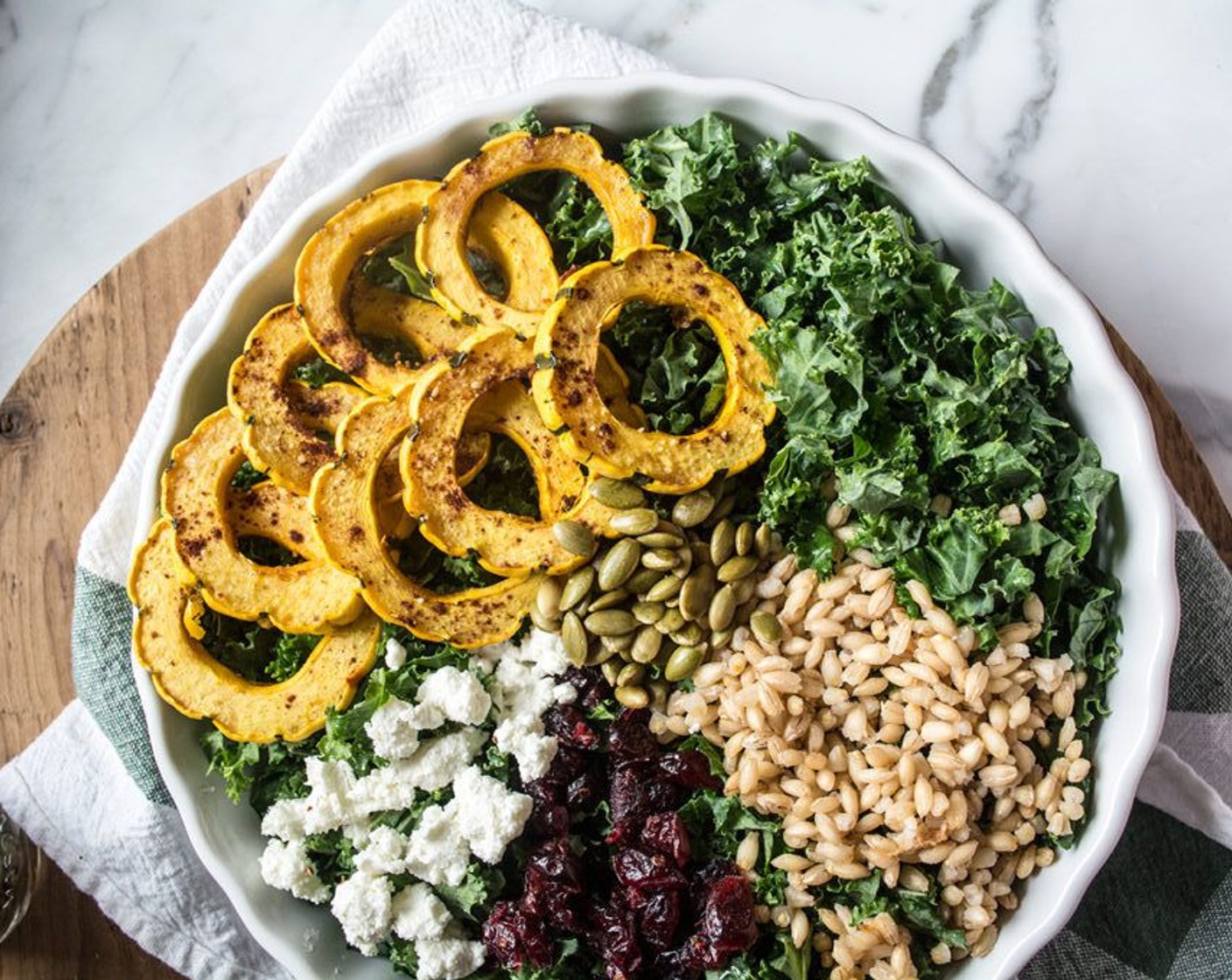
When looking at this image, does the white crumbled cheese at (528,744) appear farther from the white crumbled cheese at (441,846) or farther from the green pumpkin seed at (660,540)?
the green pumpkin seed at (660,540)

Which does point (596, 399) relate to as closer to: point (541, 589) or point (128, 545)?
point (541, 589)

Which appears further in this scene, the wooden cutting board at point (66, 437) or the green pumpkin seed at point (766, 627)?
the wooden cutting board at point (66, 437)

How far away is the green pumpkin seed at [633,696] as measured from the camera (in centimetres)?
256

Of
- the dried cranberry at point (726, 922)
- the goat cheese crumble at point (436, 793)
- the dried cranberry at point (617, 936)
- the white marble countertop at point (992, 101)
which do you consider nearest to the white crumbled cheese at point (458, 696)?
the goat cheese crumble at point (436, 793)

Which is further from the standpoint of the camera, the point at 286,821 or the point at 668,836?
the point at 286,821

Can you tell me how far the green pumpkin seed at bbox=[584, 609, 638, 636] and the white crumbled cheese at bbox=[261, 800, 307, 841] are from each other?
70cm

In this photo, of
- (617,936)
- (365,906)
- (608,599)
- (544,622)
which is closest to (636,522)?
(608,599)

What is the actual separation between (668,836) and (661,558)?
51 cm

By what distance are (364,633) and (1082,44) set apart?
7.07ft

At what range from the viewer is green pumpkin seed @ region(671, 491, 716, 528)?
2.55 meters

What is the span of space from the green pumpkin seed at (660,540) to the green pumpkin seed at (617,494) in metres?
0.06

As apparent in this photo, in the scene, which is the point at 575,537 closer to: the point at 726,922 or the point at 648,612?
the point at 648,612

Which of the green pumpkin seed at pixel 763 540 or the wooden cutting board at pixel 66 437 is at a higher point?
the green pumpkin seed at pixel 763 540

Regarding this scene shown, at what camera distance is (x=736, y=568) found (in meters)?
2.55
